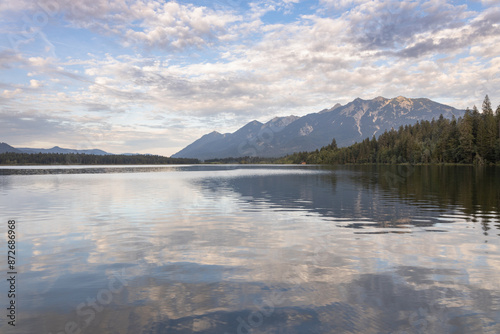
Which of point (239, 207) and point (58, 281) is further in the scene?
point (239, 207)

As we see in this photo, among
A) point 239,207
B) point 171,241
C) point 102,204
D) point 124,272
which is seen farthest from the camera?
point 102,204

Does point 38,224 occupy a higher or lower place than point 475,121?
lower

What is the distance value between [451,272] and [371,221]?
13637mm

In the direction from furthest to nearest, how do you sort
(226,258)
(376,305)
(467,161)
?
(467,161), (226,258), (376,305)

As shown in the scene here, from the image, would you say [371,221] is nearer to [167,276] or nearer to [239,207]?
[239,207]

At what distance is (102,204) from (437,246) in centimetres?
3960

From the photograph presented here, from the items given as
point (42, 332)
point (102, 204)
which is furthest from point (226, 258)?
point (102, 204)

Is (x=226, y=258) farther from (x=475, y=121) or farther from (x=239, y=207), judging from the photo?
(x=475, y=121)

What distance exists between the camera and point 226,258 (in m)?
17.5

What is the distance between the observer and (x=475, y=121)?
7470 inches

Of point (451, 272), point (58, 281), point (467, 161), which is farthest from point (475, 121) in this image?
point (58, 281)

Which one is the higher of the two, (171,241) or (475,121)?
(475,121)

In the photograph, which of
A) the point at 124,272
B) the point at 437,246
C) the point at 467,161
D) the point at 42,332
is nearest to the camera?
the point at 42,332

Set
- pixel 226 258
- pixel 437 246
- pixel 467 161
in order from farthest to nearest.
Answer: pixel 467 161 < pixel 437 246 < pixel 226 258
